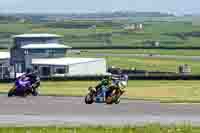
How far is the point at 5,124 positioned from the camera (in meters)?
17.2

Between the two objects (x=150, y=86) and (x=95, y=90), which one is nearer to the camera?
(x=95, y=90)

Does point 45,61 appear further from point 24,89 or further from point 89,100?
point 89,100

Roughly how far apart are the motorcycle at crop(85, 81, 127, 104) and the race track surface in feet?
1.28

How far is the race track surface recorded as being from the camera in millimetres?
17703

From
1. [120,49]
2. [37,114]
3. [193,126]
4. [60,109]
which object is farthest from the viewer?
[120,49]

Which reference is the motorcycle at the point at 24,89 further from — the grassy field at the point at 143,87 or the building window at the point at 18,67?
the building window at the point at 18,67

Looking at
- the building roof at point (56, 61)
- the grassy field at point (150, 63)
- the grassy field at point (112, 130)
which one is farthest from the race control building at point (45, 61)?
the grassy field at point (112, 130)

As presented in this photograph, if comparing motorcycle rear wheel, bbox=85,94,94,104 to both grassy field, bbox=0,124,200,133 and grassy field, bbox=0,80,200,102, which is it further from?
grassy field, bbox=0,80,200,102

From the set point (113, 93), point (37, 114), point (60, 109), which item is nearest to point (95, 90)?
point (113, 93)

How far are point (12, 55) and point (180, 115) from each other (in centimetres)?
4656

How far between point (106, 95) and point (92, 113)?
476 cm

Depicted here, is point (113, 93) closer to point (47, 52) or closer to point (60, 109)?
point (60, 109)

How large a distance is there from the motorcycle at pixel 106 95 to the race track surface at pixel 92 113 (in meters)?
0.39

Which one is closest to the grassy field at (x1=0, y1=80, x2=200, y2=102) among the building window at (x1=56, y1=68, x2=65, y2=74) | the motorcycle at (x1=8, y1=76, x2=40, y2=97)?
the motorcycle at (x1=8, y1=76, x2=40, y2=97)
